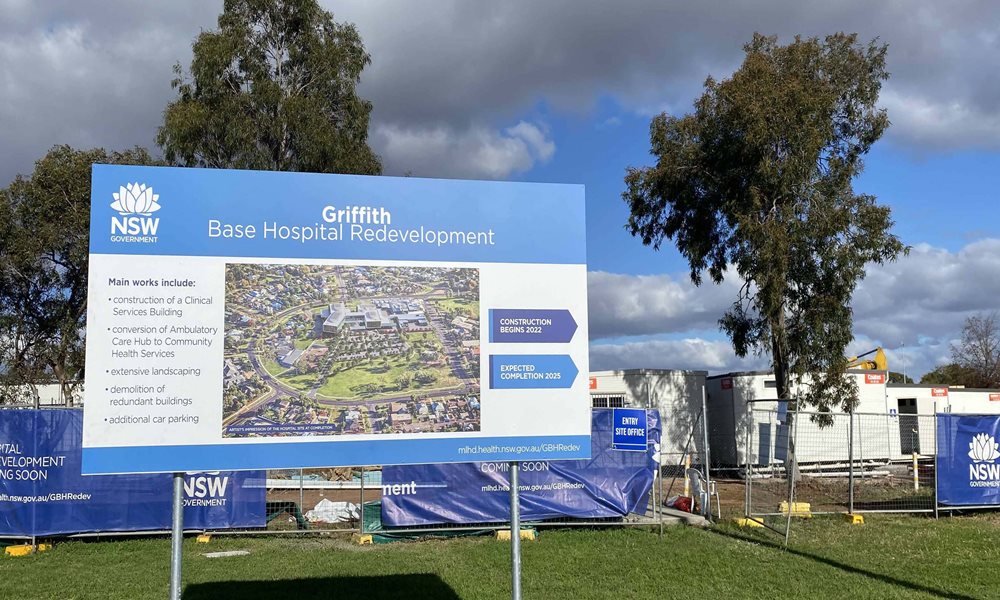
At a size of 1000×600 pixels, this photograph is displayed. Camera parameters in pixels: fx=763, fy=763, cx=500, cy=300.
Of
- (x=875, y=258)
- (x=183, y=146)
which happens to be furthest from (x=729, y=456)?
(x=183, y=146)

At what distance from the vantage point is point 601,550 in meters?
12.0

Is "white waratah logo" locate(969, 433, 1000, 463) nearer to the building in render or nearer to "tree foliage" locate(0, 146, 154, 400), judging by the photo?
the building in render

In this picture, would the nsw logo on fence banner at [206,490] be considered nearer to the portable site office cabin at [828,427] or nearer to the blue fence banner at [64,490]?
the blue fence banner at [64,490]

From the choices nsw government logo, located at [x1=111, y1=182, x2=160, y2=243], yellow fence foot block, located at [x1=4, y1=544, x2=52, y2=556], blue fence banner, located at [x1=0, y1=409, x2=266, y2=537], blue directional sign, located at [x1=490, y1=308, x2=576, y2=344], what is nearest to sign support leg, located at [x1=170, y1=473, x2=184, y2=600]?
nsw government logo, located at [x1=111, y1=182, x2=160, y2=243]

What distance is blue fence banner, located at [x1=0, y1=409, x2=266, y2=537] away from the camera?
40.3 feet

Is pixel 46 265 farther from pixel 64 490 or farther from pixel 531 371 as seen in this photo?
pixel 531 371

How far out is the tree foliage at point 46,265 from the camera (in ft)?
100

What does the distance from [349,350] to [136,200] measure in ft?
6.25

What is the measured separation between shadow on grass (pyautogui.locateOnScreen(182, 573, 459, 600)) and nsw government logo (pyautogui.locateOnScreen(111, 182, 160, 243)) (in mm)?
5175

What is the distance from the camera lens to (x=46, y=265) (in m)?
32.3

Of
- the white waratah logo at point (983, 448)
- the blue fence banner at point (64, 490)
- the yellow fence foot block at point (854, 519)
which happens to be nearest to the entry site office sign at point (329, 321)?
the blue fence banner at point (64, 490)

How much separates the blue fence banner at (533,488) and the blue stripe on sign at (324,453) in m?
6.96

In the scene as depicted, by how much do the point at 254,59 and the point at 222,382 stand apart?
28.1 metres

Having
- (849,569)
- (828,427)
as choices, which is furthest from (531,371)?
(828,427)
